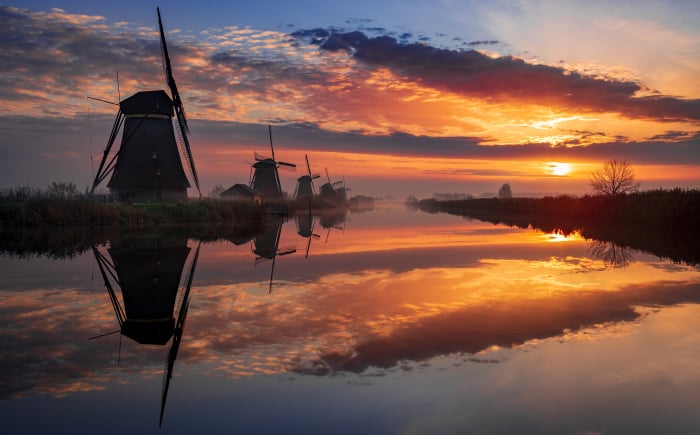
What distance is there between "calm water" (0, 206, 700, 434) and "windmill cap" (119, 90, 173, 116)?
80.0 ft

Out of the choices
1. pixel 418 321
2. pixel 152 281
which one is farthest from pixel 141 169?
pixel 418 321

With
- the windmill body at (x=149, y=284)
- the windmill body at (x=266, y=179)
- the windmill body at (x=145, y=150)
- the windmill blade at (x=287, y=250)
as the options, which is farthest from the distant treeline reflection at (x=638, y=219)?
the windmill body at (x=266, y=179)

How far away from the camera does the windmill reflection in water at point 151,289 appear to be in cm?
789

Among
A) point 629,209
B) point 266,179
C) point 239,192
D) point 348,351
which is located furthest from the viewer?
point 266,179

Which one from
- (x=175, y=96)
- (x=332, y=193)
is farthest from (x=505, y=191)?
(x=175, y=96)

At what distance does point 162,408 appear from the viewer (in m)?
5.17

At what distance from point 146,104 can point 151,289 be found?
28521 mm

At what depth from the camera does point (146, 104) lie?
36062 millimetres

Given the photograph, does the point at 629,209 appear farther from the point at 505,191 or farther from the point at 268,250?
the point at 505,191

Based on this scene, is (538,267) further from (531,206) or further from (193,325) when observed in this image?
(531,206)

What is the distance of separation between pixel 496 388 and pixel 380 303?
4.66 meters

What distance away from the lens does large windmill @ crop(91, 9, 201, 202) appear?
1404 inches

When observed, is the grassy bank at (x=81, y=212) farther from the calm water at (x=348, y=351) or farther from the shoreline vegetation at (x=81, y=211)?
the calm water at (x=348, y=351)

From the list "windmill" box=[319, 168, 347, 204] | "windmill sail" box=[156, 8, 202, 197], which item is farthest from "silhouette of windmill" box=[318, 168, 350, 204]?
"windmill sail" box=[156, 8, 202, 197]
